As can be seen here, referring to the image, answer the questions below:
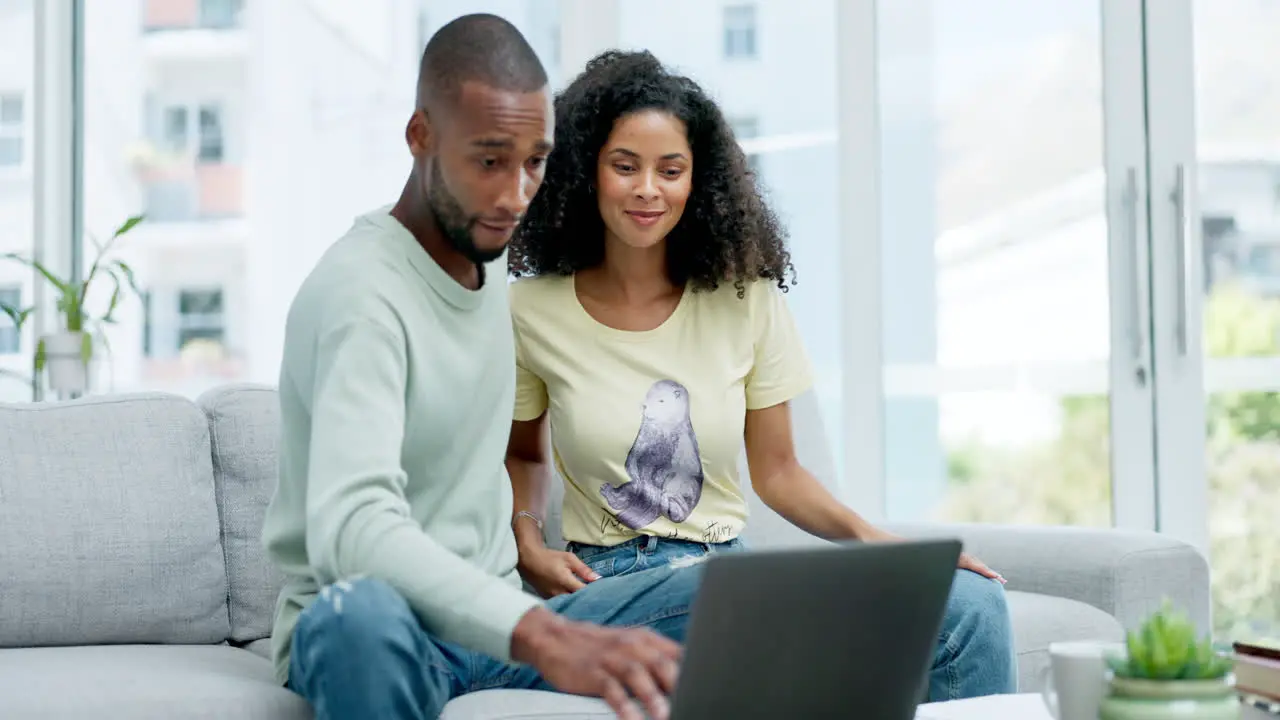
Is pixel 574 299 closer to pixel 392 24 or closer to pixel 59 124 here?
pixel 392 24

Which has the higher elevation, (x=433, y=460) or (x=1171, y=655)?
(x=433, y=460)

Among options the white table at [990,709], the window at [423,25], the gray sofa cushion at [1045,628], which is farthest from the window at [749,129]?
the white table at [990,709]

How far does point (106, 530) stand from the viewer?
192cm

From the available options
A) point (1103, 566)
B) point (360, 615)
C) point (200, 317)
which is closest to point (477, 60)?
point (360, 615)

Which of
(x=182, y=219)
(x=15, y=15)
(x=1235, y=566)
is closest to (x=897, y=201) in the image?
(x=1235, y=566)

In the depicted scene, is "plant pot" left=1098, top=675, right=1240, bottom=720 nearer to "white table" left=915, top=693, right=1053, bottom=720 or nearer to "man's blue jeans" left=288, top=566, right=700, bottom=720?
"white table" left=915, top=693, right=1053, bottom=720

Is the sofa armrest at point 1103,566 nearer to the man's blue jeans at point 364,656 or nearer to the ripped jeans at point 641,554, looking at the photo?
the ripped jeans at point 641,554

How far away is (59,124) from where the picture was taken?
456 centimetres

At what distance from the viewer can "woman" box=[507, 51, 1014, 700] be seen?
1.80 m

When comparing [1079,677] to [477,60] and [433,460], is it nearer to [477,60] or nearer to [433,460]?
[433,460]

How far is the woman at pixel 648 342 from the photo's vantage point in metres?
1.80

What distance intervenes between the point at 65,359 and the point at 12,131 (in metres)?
1.25

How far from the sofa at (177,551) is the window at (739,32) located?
1.89m

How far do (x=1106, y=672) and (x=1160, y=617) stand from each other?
0.23 feet
